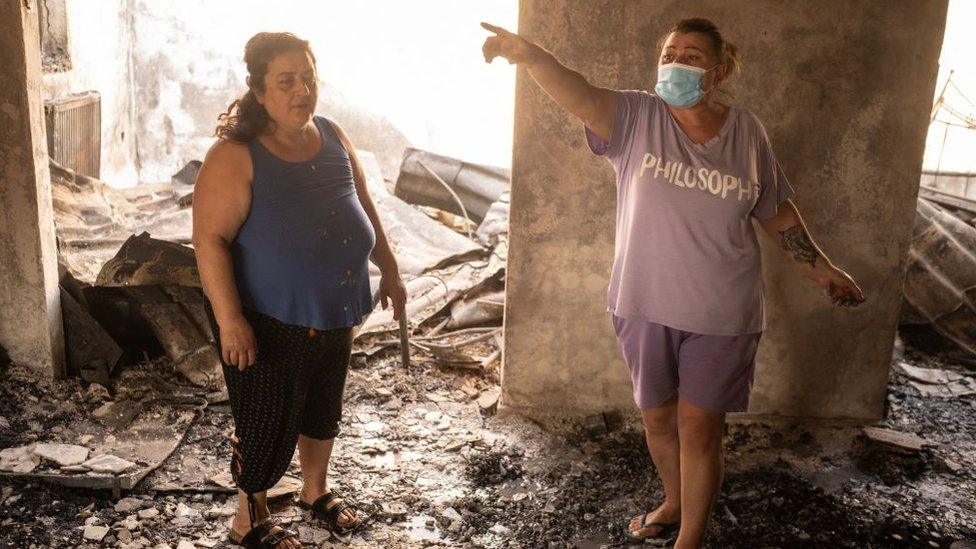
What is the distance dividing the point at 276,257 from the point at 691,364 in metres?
1.54

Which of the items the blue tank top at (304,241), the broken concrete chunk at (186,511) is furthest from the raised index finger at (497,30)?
the broken concrete chunk at (186,511)

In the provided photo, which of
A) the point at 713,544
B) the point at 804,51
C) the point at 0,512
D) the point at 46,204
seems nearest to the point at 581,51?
the point at 804,51

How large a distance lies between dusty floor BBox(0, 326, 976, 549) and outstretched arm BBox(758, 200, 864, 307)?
1160 millimetres

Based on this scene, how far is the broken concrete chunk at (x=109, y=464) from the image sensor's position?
3569 millimetres

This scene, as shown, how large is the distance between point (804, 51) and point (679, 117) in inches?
55.7

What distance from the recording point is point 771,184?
2.86 metres

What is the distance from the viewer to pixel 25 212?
414 cm

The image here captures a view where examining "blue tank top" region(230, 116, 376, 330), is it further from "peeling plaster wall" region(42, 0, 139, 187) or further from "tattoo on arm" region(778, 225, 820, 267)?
"peeling plaster wall" region(42, 0, 139, 187)

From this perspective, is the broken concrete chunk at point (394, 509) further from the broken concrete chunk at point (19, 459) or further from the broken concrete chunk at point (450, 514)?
the broken concrete chunk at point (19, 459)

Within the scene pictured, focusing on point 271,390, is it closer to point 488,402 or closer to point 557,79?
point 557,79

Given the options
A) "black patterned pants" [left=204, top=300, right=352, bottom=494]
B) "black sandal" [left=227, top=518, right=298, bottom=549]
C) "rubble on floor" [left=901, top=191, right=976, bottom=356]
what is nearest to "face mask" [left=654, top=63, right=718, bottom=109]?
"black patterned pants" [left=204, top=300, right=352, bottom=494]

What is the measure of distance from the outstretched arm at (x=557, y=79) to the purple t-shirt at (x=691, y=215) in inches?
2.0

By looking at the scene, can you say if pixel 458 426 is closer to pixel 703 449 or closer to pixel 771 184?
pixel 703 449

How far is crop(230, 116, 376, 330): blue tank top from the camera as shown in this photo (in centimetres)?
272
